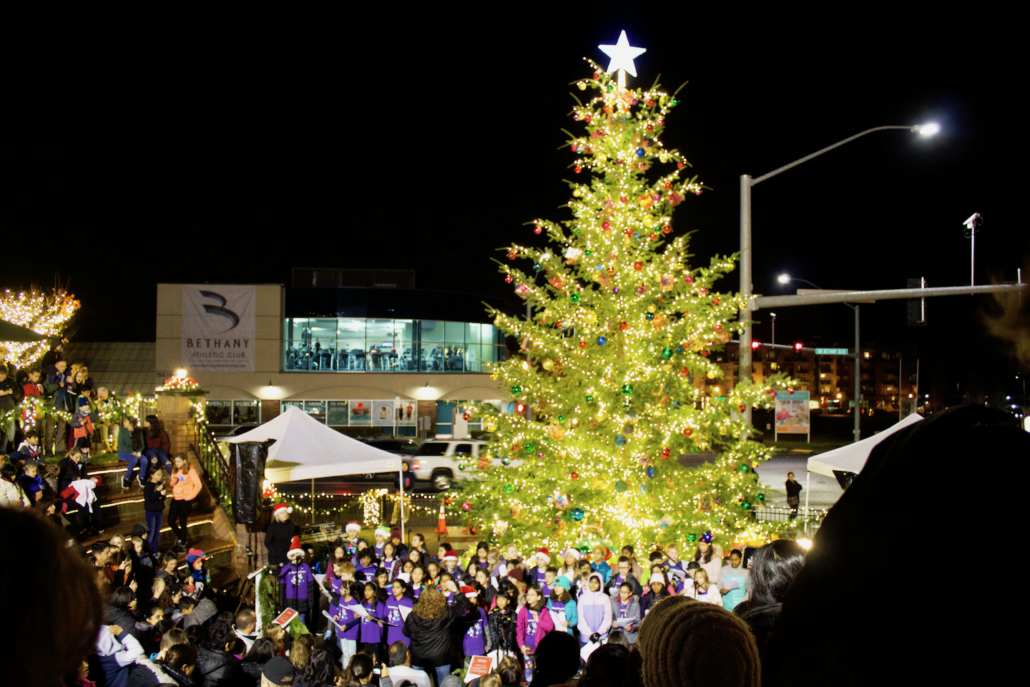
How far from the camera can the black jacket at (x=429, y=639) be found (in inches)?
299

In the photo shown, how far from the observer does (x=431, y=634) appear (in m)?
7.59

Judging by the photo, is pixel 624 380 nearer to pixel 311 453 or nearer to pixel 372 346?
pixel 311 453

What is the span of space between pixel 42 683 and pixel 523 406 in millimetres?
10574

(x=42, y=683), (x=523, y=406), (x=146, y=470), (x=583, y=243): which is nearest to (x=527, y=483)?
(x=523, y=406)

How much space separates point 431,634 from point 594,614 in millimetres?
1894

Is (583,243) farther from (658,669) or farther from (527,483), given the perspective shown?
(658,669)

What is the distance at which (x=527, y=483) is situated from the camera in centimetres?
1077

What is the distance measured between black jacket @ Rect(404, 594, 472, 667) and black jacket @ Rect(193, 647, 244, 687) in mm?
1891

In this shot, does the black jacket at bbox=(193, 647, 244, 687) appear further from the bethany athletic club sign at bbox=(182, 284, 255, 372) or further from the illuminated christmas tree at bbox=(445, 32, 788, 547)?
the bethany athletic club sign at bbox=(182, 284, 255, 372)

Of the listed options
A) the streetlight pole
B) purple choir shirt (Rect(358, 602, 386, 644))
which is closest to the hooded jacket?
purple choir shirt (Rect(358, 602, 386, 644))

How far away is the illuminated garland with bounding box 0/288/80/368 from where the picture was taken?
105 feet

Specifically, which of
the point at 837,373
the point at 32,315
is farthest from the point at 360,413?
the point at 837,373

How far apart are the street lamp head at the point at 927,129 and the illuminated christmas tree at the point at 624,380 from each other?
3732mm

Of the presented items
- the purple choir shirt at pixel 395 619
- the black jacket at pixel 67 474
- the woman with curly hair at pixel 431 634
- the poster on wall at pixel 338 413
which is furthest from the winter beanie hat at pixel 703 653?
the poster on wall at pixel 338 413
